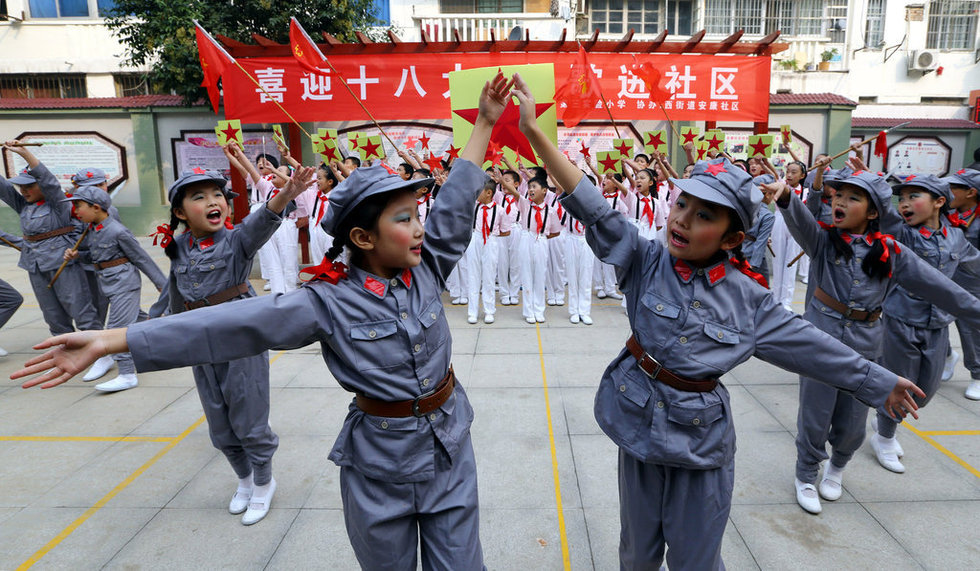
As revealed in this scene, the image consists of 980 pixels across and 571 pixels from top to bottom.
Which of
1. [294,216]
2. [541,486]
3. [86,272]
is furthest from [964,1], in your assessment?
[86,272]

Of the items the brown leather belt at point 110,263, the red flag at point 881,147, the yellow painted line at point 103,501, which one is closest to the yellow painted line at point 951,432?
the red flag at point 881,147

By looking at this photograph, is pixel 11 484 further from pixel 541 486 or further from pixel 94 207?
pixel 541 486

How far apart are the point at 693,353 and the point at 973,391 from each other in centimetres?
453

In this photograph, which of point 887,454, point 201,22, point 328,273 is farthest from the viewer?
point 201,22

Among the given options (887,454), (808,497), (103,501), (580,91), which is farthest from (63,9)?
(887,454)

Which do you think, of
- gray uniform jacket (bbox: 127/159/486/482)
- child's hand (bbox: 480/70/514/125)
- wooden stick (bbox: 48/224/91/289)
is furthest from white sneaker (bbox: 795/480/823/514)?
wooden stick (bbox: 48/224/91/289)

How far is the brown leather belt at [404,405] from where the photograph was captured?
199cm

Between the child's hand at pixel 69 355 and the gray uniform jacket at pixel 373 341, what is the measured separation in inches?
7.8

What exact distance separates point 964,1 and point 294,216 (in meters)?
20.5

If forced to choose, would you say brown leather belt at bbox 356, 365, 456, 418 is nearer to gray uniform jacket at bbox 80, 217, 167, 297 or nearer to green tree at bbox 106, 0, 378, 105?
gray uniform jacket at bbox 80, 217, 167, 297

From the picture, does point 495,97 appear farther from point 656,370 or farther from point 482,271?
point 482,271

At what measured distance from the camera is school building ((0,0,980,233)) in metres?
13.2

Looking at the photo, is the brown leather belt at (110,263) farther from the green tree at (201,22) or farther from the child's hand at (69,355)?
the green tree at (201,22)

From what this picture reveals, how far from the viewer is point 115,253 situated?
539cm
